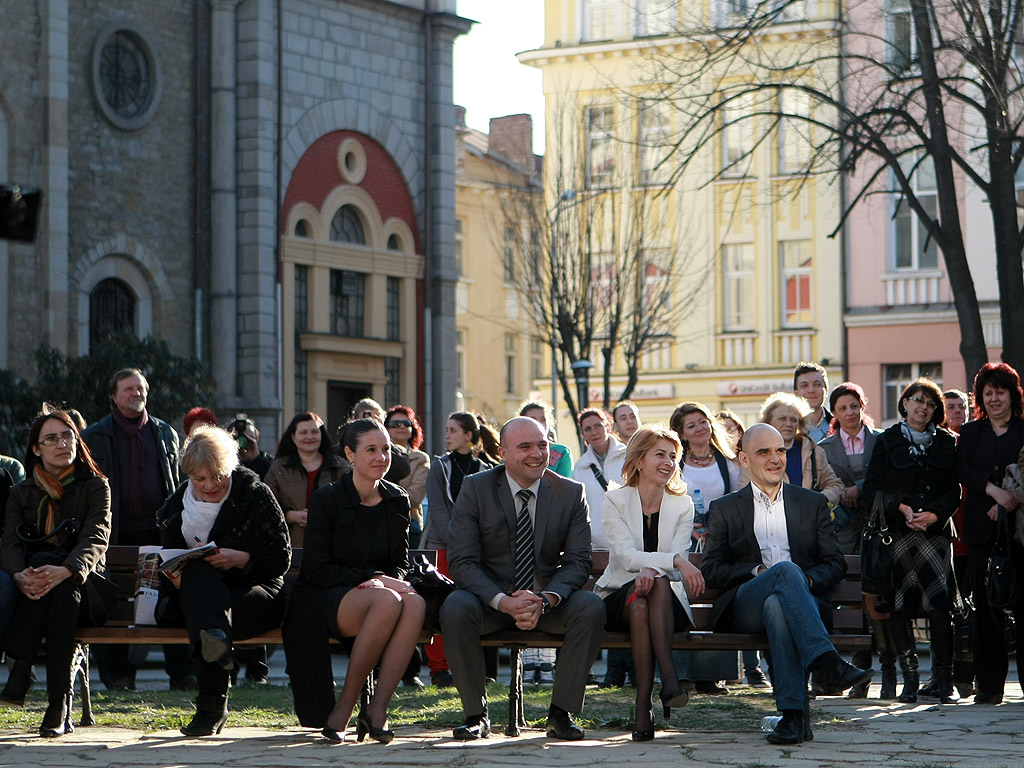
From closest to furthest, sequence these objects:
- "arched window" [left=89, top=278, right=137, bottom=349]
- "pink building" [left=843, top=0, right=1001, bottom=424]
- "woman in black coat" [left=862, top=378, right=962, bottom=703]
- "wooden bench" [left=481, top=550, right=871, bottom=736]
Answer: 1. "wooden bench" [left=481, top=550, right=871, bottom=736]
2. "woman in black coat" [left=862, top=378, right=962, bottom=703]
3. "arched window" [left=89, top=278, right=137, bottom=349]
4. "pink building" [left=843, top=0, right=1001, bottom=424]

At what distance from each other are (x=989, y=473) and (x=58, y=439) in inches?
225

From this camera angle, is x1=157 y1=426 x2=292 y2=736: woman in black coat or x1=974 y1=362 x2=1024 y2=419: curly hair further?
x1=974 y1=362 x2=1024 y2=419: curly hair

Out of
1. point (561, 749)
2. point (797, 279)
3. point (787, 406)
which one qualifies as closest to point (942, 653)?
point (787, 406)

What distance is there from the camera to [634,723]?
31.9 feet

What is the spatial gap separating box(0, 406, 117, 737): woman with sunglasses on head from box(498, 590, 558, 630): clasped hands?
2.35 metres

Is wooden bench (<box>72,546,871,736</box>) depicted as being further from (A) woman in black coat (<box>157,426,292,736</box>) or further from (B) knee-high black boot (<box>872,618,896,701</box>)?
(B) knee-high black boot (<box>872,618,896,701</box>)

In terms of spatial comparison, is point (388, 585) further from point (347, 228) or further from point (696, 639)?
point (347, 228)

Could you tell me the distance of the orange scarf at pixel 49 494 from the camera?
1017cm

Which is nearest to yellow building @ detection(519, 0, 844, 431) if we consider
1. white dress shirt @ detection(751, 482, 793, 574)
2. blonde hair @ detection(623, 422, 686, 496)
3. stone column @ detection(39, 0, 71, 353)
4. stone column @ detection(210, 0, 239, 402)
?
stone column @ detection(210, 0, 239, 402)

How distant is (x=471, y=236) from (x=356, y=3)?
1073 inches

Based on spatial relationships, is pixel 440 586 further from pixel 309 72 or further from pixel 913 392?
pixel 309 72

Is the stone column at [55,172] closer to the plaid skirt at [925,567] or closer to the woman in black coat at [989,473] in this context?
the plaid skirt at [925,567]

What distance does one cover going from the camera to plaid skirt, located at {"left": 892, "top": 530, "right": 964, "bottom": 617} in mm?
11539

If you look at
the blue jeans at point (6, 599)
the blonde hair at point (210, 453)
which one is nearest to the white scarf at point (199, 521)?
the blonde hair at point (210, 453)
